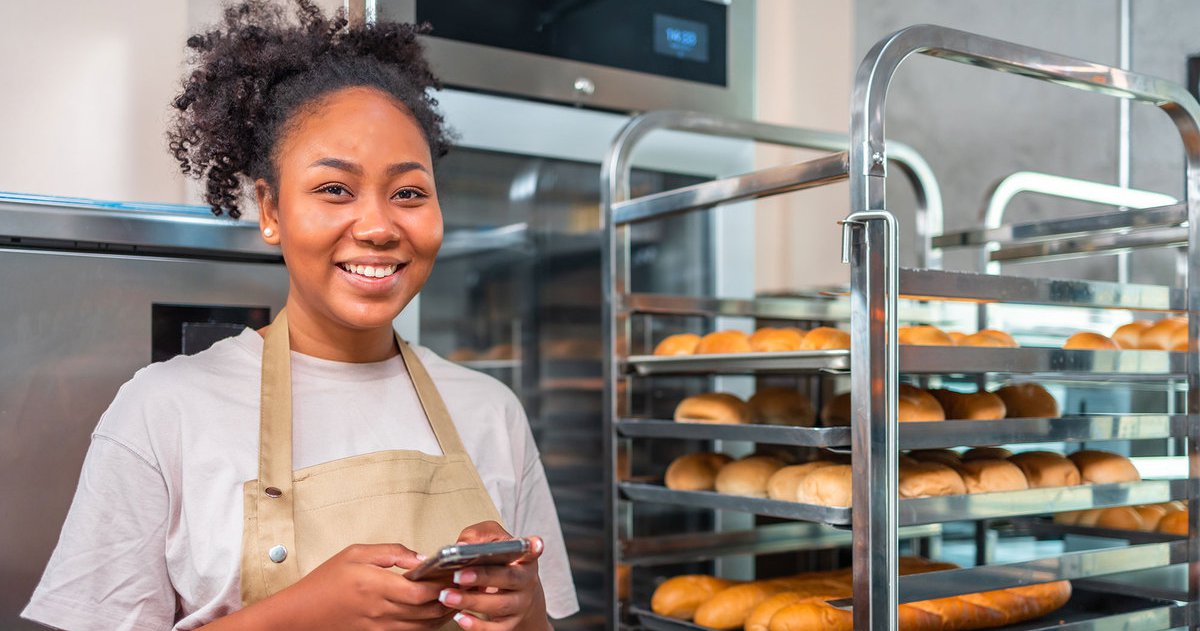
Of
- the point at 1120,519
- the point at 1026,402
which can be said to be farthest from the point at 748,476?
the point at 1120,519

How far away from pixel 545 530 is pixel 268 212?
0.50 m

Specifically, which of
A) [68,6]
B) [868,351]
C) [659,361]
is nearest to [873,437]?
[868,351]

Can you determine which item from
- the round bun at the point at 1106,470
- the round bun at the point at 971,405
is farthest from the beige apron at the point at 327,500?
the round bun at the point at 1106,470

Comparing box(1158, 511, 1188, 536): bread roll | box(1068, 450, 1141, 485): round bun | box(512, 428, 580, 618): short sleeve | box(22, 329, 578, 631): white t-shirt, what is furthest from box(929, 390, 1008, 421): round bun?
box(22, 329, 578, 631): white t-shirt

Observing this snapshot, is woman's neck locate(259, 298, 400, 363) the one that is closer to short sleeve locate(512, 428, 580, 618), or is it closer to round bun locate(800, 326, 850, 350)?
short sleeve locate(512, 428, 580, 618)

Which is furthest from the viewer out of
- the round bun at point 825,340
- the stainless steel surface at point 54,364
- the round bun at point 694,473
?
the round bun at point 694,473

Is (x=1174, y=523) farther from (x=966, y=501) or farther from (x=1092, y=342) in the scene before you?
(x=966, y=501)

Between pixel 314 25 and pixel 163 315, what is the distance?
39 centimetres

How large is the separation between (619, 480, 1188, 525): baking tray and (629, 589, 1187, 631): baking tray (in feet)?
0.47

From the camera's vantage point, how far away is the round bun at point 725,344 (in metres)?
1.57

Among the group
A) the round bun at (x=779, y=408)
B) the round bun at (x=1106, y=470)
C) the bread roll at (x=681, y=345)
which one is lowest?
the round bun at (x=1106, y=470)

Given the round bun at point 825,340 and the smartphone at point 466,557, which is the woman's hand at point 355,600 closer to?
the smartphone at point 466,557

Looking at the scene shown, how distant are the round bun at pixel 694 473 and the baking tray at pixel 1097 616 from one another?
0.19 m

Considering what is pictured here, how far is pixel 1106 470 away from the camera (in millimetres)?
1566
